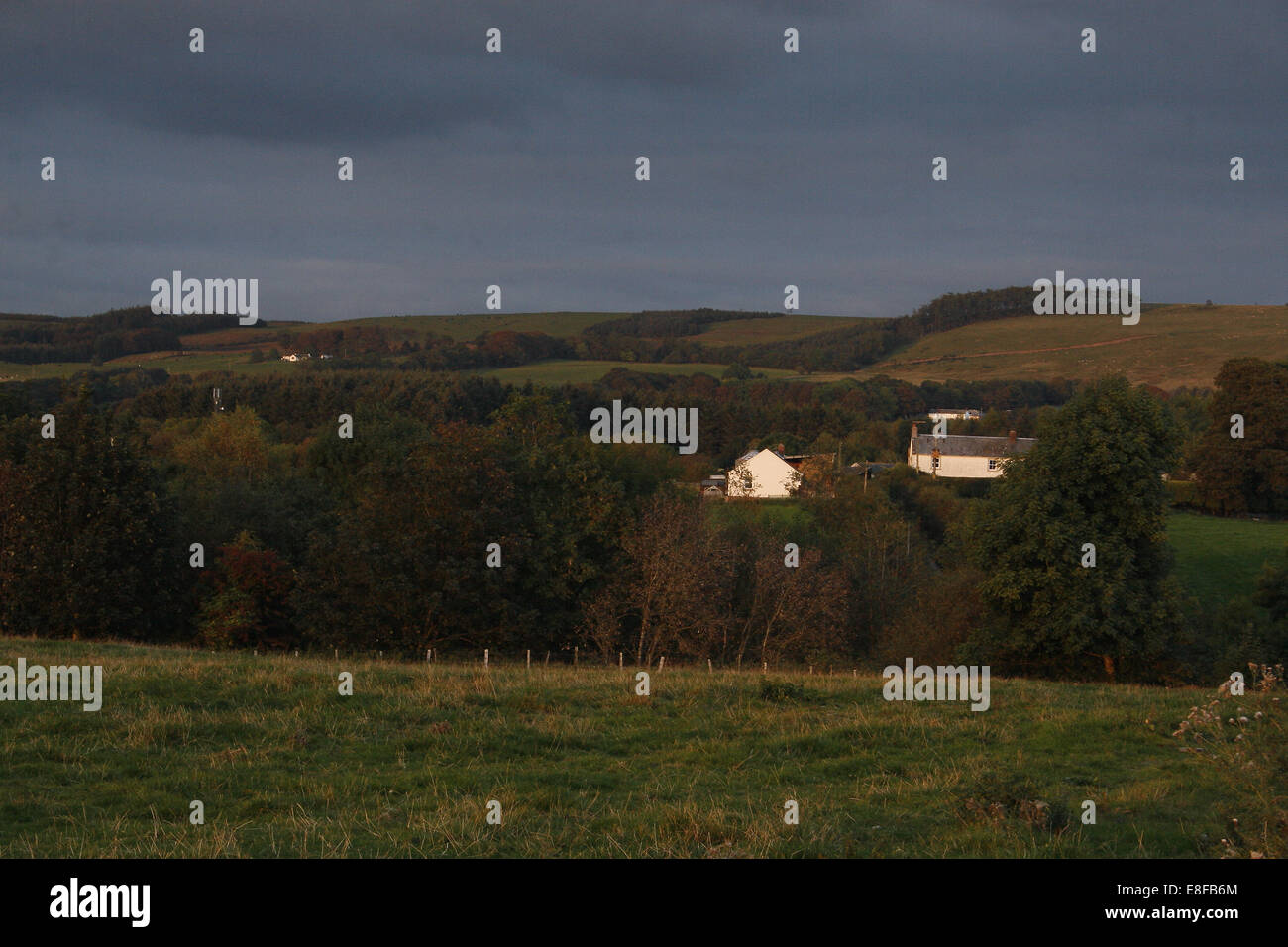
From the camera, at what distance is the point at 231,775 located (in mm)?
11766

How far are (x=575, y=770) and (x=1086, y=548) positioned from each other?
80.7 ft

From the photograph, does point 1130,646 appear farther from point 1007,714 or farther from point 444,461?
point 444,461

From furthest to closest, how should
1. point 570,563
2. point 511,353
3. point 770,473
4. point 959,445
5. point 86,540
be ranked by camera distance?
1. point 511,353
2. point 959,445
3. point 770,473
4. point 570,563
5. point 86,540

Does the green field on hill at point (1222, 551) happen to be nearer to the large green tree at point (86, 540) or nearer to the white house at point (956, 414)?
the large green tree at point (86, 540)

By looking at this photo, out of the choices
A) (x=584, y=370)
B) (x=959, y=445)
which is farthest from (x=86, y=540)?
(x=584, y=370)

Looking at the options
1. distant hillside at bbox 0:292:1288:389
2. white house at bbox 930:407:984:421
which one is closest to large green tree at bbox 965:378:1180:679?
white house at bbox 930:407:984:421

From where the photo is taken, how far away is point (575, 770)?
500 inches

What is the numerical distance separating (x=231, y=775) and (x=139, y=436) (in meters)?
35.4

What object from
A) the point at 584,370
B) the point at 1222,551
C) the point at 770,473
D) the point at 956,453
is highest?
the point at 584,370

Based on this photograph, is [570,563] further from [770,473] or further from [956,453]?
[956,453]

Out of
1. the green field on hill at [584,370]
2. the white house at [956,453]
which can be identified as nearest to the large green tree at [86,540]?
the white house at [956,453]

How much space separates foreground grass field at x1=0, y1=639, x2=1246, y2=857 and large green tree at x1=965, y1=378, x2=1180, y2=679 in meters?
13.6

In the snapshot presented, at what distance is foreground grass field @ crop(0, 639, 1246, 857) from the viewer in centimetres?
915

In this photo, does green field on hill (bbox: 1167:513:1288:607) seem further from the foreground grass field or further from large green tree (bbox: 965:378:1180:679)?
the foreground grass field
